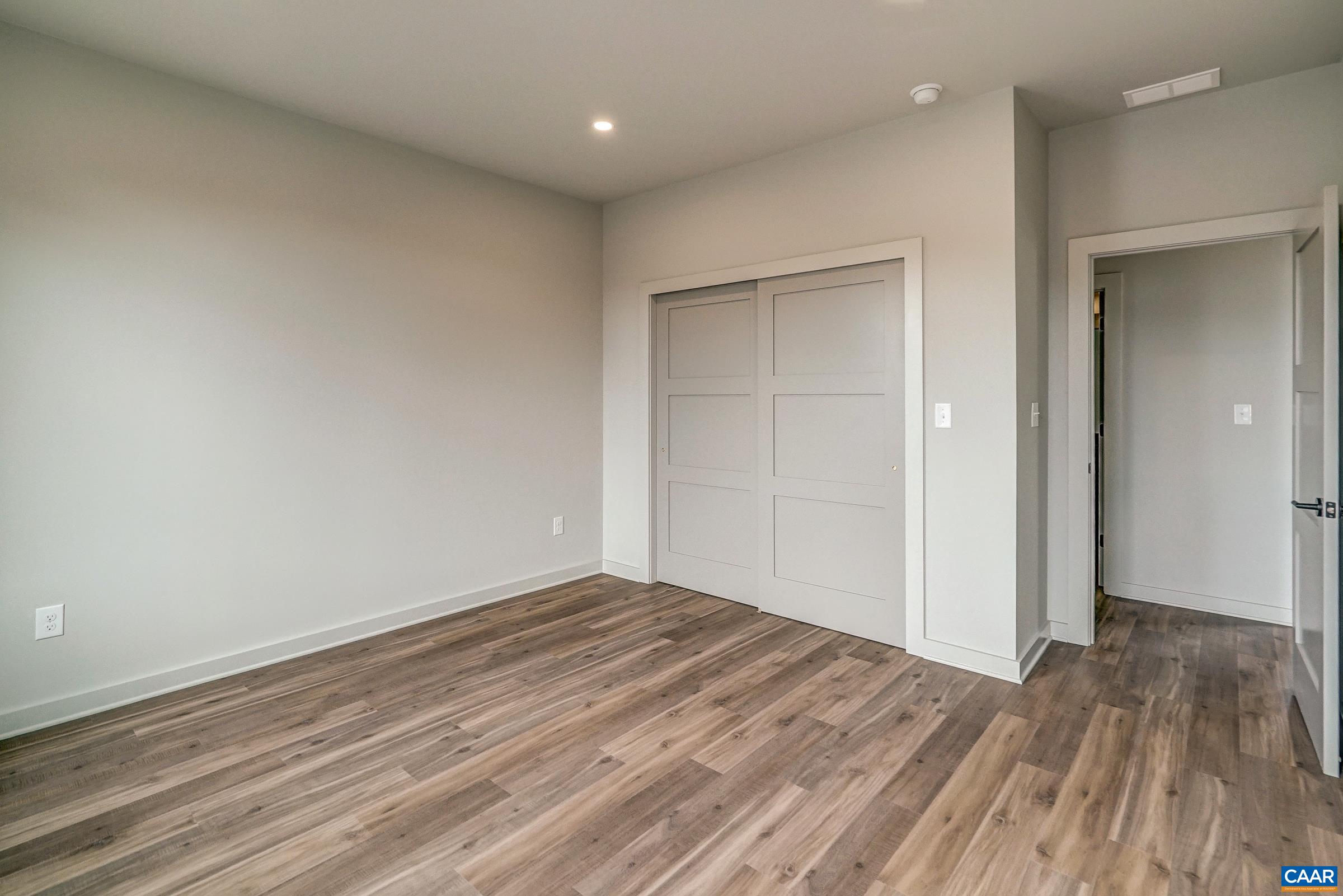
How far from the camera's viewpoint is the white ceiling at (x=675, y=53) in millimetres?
2377

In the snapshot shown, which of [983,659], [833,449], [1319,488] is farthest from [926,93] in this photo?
[983,659]

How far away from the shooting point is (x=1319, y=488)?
230 cm

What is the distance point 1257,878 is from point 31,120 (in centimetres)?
480

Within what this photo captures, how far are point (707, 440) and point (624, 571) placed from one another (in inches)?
47.9

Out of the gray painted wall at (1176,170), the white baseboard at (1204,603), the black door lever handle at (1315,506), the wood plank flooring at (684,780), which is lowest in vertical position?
the wood plank flooring at (684,780)

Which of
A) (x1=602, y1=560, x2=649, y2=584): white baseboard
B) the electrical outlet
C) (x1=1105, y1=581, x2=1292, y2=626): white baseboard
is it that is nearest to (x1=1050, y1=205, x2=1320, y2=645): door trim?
(x1=1105, y1=581, x2=1292, y2=626): white baseboard

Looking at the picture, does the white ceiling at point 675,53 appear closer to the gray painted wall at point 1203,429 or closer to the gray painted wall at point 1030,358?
the gray painted wall at point 1030,358

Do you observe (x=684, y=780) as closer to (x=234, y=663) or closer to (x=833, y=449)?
(x=833, y=449)

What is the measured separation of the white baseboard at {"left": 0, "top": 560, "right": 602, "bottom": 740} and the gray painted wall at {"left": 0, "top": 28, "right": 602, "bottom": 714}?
0.04 m

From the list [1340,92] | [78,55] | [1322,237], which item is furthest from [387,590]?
[1340,92]

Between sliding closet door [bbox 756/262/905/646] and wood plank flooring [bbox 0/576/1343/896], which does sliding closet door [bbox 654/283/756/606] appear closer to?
sliding closet door [bbox 756/262/905/646]

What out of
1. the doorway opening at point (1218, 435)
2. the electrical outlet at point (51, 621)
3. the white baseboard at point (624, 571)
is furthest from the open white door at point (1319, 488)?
the electrical outlet at point (51, 621)

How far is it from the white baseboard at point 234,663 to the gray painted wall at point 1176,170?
3.36m

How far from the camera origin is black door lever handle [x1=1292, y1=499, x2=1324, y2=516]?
2.24 m
